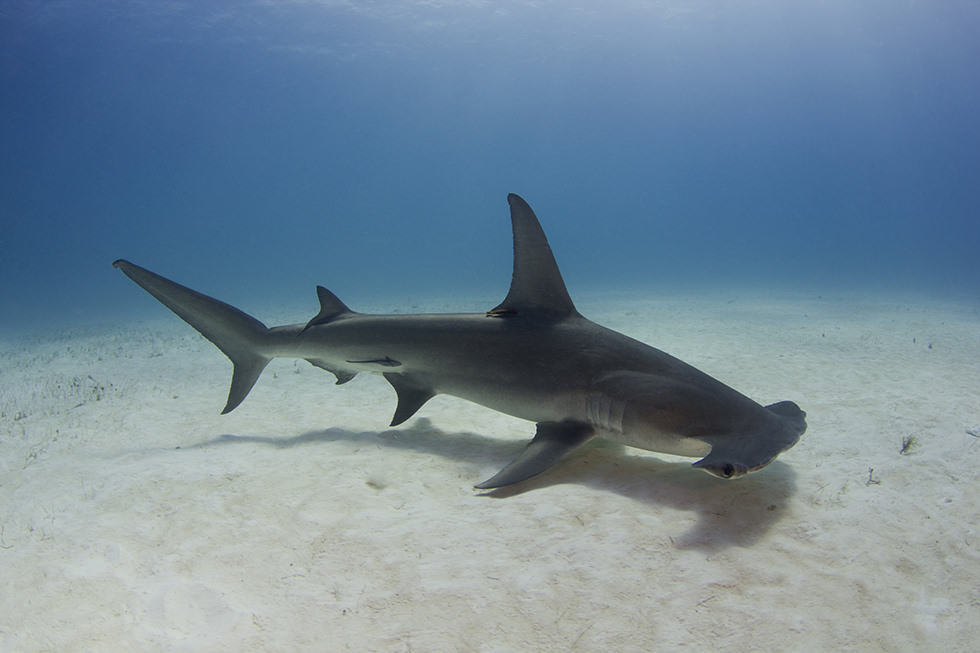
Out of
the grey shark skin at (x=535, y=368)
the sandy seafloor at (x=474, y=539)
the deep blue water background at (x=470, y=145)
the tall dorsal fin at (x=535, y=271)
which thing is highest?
the deep blue water background at (x=470, y=145)

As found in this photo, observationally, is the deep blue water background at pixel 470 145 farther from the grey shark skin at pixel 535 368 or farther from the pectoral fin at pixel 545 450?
the pectoral fin at pixel 545 450

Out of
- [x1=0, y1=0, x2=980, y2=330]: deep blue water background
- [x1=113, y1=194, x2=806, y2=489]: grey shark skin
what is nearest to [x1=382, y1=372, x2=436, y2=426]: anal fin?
[x1=113, y1=194, x2=806, y2=489]: grey shark skin

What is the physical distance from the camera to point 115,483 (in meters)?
3.50

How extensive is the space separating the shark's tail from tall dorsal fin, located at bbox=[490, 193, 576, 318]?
119 inches

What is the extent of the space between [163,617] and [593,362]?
118 inches

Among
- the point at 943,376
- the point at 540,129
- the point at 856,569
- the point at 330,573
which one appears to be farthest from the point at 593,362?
the point at 540,129

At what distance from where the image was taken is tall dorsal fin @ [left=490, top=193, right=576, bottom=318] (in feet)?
13.1

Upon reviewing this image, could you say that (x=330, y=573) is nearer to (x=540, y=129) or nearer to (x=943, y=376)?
(x=943, y=376)

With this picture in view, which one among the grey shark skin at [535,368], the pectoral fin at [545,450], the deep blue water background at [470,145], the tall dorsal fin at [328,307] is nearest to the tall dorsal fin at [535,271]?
the grey shark skin at [535,368]

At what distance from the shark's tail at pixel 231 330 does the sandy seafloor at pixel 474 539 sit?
2.24ft

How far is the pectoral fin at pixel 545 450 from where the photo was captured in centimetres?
312

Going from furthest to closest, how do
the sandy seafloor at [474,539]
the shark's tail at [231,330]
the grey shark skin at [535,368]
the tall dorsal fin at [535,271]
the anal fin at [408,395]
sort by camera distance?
1. the shark's tail at [231,330]
2. the anal fin at [408,395]
3. the tall dorsal fin at [535,271]
4. the grey shark skin at [535,368]
5. the sandy seafloor at [474,539]

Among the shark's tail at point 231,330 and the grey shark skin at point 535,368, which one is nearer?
the grey shark skin at point 535,368

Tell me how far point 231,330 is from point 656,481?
4788mm
